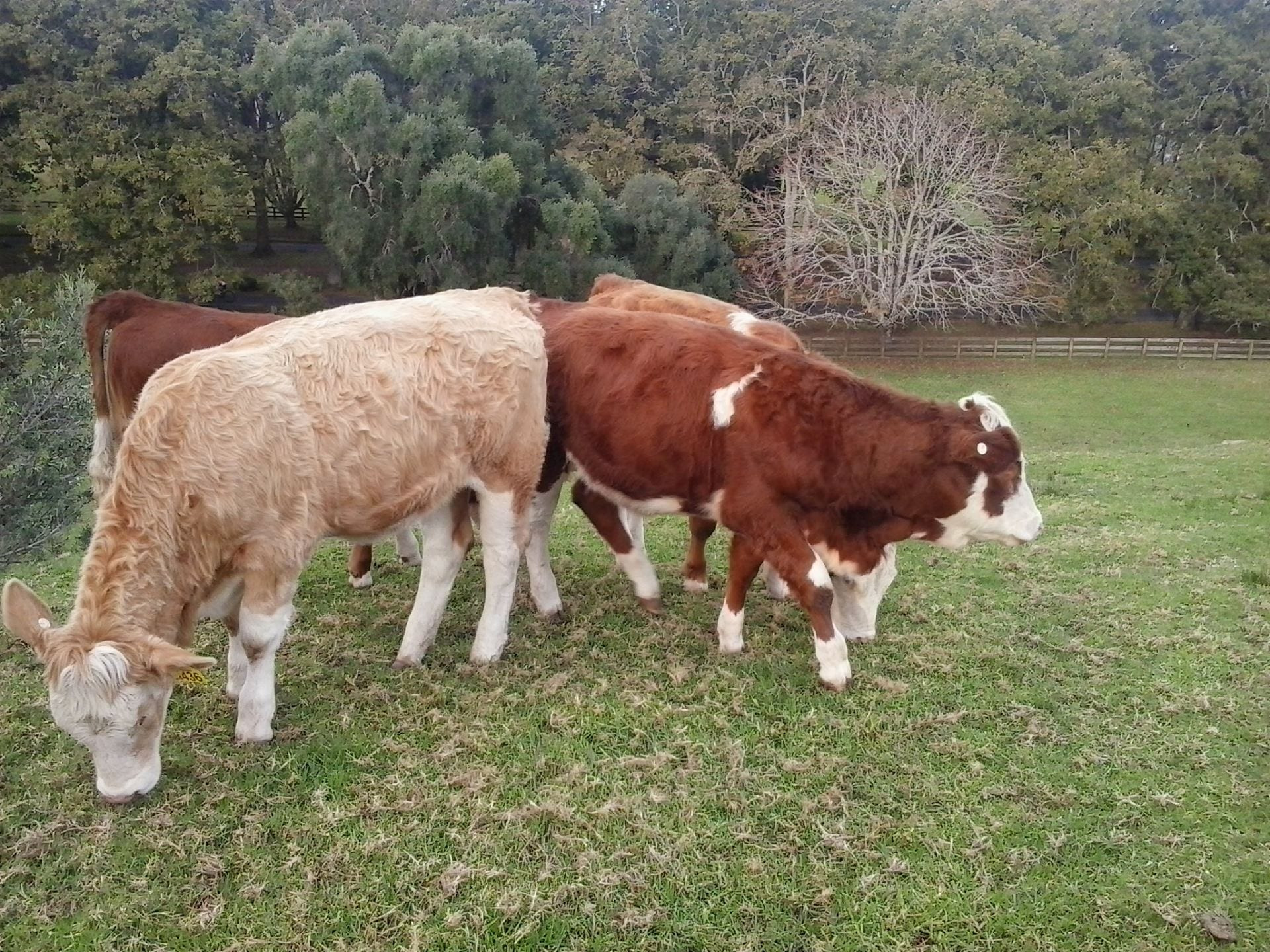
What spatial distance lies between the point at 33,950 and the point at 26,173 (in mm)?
29056

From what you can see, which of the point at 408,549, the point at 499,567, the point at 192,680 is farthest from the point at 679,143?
the point at 192,680

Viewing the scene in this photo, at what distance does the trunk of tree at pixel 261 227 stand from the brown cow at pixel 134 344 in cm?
2468

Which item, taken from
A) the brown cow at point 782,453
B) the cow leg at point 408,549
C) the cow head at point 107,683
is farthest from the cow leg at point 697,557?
the cow head at point 107,683

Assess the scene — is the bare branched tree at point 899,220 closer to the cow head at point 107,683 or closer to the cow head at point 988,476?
the cow head at point 988,476

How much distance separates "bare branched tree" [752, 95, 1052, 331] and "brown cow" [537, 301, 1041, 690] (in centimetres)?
2240

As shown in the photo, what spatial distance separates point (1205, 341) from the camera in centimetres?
3189

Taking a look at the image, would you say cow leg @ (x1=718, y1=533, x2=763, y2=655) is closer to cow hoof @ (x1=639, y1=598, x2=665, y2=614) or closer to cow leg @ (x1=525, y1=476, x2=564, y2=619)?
cow hoof @ (x1=639, y1=598, x2=665, y2=614)

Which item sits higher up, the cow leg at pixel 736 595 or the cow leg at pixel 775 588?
the cow leg at pixel 736 595

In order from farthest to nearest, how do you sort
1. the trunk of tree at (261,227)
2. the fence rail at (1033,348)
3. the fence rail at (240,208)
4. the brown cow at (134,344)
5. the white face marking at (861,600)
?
the fence rail at (1033,348), the trunk of tree at (261,227), the fence rail at (240,208), the brown cow at (134,344), the white face marking at (861,600)

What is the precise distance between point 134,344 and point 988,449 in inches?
259

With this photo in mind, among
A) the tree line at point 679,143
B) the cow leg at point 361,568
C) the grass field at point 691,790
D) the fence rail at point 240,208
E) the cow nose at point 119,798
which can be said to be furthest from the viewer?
the fence rail at point 240,208

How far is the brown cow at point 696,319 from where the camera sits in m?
7.06

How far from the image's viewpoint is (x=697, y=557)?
23.3ft

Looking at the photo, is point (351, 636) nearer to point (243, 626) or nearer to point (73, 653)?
point (243, 626)
